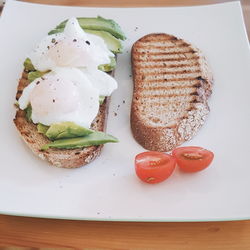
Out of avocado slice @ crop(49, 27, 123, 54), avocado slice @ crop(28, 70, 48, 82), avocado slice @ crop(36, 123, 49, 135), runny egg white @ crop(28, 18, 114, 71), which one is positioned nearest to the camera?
avocado slice @ crop(36, 123, 49, 135)

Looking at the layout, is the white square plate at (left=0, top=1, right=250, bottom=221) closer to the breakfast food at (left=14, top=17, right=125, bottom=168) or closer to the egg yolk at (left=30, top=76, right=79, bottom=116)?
the breakfast food at (left=14, top=17, right=125, bottom=168)

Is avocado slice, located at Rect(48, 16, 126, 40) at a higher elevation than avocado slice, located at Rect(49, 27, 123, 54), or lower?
higher

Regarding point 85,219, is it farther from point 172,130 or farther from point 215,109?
point 215,109

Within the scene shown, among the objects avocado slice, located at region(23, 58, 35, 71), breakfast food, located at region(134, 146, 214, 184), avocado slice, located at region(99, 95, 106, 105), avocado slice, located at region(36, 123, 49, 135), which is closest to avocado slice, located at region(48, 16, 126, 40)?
avocado slice, located at region(23, 58, 35, 71)

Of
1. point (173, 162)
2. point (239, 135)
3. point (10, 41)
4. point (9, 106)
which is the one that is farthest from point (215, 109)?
point (10, 41)

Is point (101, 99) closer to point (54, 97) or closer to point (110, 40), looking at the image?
point (54, 97)

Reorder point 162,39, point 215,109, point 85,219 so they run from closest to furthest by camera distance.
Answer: point 85,219, point 215,109, point 162,39

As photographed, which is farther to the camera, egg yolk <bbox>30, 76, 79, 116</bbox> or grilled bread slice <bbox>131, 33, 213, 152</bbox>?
grilled bread slice <bbox>131, 33, 213, 152</bbox>
